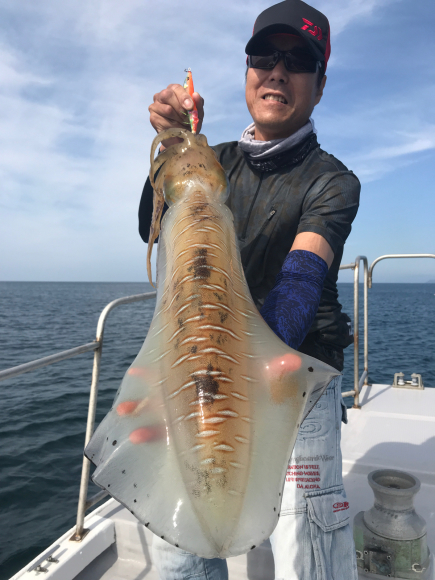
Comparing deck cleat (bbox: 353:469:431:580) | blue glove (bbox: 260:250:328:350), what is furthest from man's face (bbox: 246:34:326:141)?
deck cleat (bbox: 353:469:431:580)

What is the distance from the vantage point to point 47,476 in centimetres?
824

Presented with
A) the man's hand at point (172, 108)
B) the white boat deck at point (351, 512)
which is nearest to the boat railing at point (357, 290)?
the white boat deck at point (351, 512)

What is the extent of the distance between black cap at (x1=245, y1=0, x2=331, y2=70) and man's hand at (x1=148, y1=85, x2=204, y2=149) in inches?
26.7

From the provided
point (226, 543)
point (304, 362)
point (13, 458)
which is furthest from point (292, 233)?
point (13, 458)

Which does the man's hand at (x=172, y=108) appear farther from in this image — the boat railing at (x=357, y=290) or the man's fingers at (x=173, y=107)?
the boat railing at (x=357, y=290)

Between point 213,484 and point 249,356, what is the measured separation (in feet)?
Result: 1.02

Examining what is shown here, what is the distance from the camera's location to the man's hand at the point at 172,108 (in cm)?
170

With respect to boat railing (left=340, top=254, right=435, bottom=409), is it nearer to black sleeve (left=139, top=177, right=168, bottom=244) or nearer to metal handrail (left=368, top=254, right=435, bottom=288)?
metal handrail (left=368, top=254, right=435, bottom=288)

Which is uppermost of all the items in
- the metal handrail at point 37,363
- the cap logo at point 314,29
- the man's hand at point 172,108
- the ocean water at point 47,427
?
the cap logo at point 314,29

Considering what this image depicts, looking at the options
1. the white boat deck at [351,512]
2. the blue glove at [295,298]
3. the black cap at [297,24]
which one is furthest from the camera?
the white boat deck at [351,512]

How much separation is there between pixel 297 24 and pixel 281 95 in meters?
0.33

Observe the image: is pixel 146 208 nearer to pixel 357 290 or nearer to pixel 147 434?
pixel 147 434

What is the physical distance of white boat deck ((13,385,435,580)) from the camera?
3.05 metres

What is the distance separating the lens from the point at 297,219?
2.14 metres
